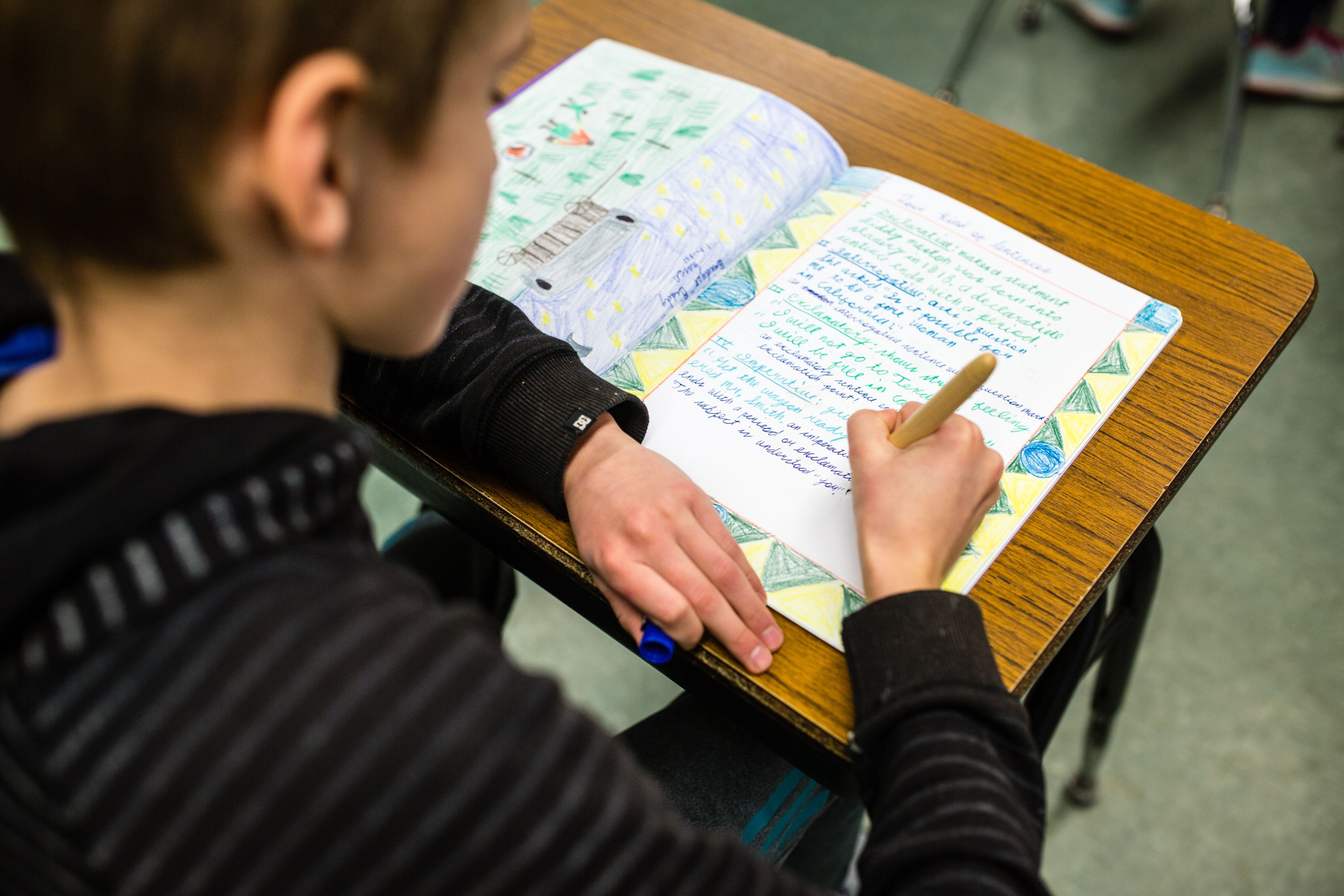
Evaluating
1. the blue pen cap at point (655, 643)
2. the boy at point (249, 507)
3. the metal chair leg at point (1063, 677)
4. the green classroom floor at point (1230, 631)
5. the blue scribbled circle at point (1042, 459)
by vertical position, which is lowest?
the green classroom floor at point (1230, 631)

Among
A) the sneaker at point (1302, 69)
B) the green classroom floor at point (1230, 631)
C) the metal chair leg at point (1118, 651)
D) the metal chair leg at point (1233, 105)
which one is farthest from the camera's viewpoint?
the sneaker at point (1302, 69)

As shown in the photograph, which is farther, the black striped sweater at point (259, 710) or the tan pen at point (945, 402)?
the tan pen at point (945, 402)

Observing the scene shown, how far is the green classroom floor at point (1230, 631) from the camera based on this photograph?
1.06m

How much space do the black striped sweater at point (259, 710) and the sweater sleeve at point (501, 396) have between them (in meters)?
0.18

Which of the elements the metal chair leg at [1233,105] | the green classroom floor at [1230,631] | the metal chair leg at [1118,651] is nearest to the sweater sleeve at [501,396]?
the metal chair leg at [1118,651]

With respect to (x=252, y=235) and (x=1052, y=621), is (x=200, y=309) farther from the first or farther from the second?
(x=1052, y=621)

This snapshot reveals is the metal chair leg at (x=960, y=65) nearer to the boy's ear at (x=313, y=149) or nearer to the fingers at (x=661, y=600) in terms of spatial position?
the fingers at (x=661, y=600)

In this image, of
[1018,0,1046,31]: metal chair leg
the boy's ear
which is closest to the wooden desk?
the boy's ear

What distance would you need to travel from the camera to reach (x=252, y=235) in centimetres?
33

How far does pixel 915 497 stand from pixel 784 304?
185 millimetres

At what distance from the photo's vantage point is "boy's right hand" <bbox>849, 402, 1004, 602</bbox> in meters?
0.49

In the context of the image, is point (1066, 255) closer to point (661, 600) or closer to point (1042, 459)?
point (1042, 459)

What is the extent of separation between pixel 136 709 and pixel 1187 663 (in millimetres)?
1199

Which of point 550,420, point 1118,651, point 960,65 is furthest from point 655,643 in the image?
point 960,65
